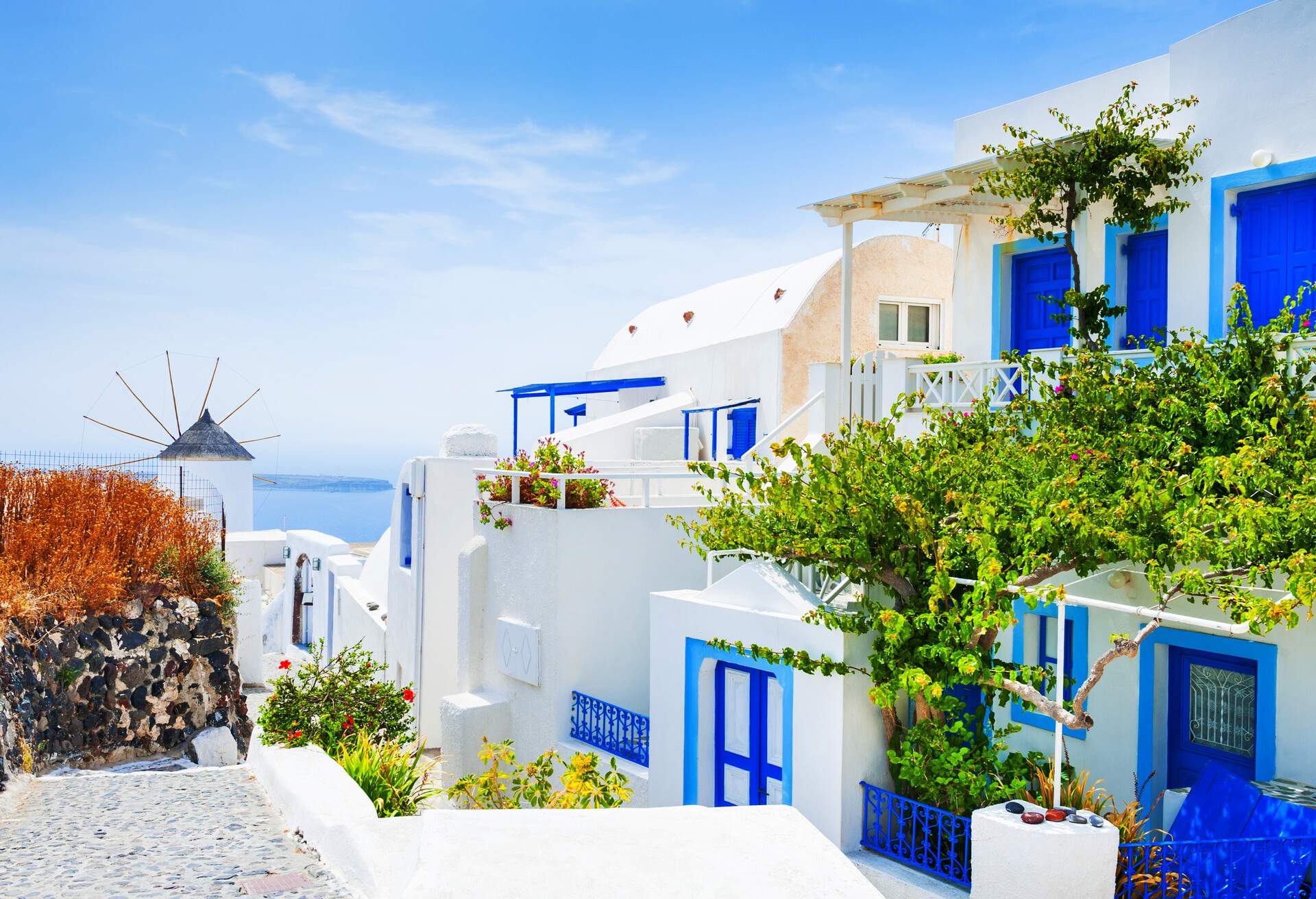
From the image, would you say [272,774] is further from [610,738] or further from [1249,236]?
[1249,236]

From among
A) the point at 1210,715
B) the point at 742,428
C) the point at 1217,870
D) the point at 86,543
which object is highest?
the point at 742,428

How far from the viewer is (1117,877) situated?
289 inches

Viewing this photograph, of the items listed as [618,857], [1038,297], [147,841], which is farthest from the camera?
[1038,297]

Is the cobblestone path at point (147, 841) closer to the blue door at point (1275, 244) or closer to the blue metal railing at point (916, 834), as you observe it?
the blue metal railing at point (916, 834)

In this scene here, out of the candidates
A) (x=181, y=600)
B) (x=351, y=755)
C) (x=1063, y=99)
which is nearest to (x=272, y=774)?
(x=351, y=755)

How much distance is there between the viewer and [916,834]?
872 cm

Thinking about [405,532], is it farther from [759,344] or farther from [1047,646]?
[1047,646]

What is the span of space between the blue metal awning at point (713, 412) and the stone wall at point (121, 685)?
972 centimetres

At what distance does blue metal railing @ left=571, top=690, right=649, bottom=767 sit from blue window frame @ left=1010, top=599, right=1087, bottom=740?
411cm

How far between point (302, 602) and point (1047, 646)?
24149 millimetres

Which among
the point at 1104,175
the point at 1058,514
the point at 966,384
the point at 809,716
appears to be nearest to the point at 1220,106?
the point at 1104,175

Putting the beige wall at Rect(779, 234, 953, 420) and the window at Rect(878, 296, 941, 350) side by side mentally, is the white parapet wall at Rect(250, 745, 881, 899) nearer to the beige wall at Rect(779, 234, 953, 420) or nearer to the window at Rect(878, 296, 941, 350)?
the window at Rect(878, 296, 941, 350)

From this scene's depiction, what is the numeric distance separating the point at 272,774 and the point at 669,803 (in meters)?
3.93

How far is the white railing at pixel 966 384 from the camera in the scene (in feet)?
38.2
